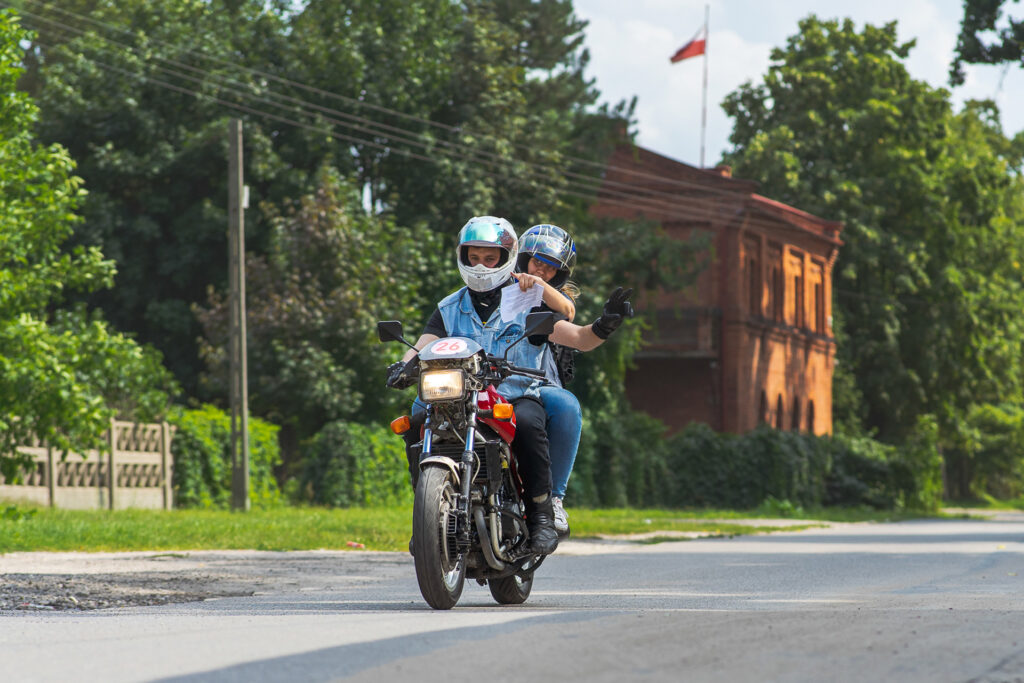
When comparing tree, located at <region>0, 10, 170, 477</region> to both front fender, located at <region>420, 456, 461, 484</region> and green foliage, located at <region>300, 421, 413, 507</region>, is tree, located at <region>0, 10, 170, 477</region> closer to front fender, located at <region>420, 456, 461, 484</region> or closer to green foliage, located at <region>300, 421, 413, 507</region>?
green foliage, located at <region>300, 421, 413, 507</region>

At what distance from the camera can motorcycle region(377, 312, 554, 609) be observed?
791 centimetres

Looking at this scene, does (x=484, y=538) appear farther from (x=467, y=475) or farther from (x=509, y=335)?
(x=509, y=335)

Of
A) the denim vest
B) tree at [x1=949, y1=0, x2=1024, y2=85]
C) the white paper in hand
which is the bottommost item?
the denim vest

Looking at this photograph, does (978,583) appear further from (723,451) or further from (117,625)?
(723,451)

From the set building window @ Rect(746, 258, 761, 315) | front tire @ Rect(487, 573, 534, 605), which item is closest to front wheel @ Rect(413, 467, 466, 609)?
front tire @ Rect(487, 573, 534, 605)

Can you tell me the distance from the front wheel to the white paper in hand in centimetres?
117

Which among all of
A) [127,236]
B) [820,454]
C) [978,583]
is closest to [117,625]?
[978,583]

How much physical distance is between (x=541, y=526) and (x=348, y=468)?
19.8 m

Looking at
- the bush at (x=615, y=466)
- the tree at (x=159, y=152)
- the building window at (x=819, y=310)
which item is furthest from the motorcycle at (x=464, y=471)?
the building window at (x=819, y=310)

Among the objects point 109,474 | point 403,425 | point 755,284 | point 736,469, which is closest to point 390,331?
point 403,425

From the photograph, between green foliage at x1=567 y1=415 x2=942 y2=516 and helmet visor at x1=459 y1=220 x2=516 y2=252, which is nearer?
helmet visor at x1=459 y1=220 x2=516 y2=252

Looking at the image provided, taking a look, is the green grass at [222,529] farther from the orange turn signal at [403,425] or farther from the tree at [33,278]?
the orange turn signal at [403,425]

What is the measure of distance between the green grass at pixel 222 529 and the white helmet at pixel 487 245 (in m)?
7.60

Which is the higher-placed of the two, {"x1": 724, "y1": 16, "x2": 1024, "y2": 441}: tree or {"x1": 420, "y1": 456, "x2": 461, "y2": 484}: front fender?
{"x1": 724, "y1": 16, "x2": 1024, "y2": 441}: tree
